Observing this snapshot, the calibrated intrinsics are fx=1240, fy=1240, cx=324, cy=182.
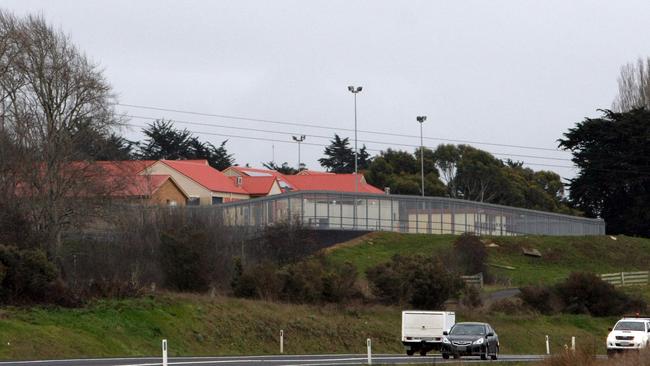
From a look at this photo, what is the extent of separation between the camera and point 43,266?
1828 inches

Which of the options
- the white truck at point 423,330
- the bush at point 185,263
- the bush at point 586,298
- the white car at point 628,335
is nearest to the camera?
the white car at point 628,335

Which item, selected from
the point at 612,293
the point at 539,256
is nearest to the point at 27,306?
the point at 612,293

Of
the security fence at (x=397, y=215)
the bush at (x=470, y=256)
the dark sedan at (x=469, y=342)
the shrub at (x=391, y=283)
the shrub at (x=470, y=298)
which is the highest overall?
the security fence at (x=397, y=215)

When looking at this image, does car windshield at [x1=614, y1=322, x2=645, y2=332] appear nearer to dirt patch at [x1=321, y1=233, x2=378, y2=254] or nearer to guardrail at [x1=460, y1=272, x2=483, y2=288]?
guardrail at [x1=460, y1=272, x2=483, y2=288]

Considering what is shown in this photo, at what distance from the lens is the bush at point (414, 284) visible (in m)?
61.1

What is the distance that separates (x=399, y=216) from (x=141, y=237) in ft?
108

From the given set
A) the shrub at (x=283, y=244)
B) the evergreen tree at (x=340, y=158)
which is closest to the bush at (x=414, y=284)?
the shrub at (x=283, y=244)

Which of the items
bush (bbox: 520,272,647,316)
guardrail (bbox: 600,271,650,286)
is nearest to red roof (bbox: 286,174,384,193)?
guardrail (bbox: 600,271,650,286)

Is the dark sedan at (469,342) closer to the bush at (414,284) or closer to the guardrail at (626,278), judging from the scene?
the bush at (414,284)

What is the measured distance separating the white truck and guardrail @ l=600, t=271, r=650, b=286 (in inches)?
1306

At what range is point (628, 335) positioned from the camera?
40625 millimetres

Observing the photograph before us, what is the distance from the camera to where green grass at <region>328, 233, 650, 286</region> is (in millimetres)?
80062

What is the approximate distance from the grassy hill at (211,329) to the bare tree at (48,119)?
1066 cm

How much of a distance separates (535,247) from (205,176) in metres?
34.4
